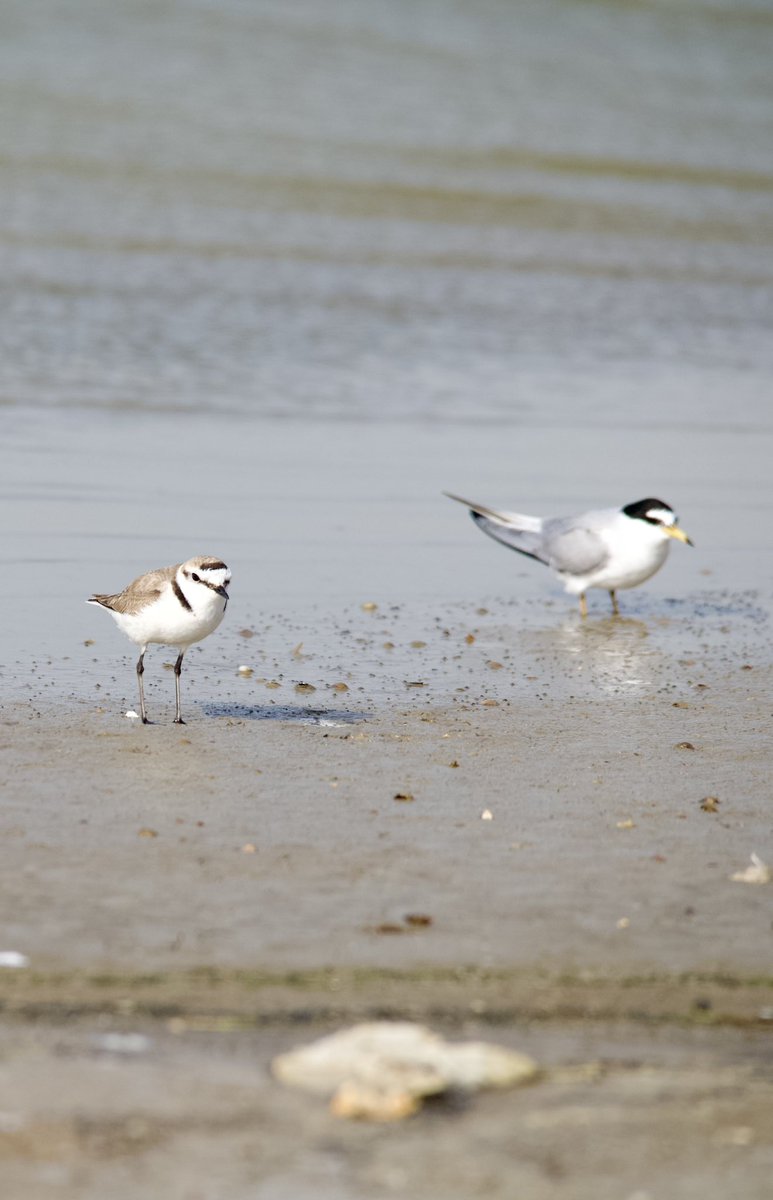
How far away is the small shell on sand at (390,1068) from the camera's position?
335 cm

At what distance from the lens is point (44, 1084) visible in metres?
3.44

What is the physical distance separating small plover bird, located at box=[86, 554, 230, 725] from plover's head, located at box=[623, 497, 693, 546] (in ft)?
10.3

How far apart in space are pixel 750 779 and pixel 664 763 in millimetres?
321

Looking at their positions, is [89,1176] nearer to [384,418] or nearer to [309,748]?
[309,748]

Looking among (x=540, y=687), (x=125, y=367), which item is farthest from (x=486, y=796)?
(x=125, y=367)

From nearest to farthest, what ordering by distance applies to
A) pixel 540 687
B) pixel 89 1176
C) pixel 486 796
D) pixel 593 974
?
pixel 89 1176 → pixel 593 974 → pixel 486 796 → pixel 540 687

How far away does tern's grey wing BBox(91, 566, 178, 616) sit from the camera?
20.4ft

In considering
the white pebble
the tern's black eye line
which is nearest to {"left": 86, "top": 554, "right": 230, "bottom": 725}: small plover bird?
the white pebble

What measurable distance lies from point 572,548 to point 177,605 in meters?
3.07

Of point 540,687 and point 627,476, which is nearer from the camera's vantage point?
point 540,687

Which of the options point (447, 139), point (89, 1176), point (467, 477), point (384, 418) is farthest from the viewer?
point (447, 139)

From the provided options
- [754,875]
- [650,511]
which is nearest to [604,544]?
[650,511]

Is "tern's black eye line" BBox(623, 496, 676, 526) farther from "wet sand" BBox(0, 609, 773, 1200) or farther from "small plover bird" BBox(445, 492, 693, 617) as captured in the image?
"wet sand" BBox(0, 609, 773, 1200)

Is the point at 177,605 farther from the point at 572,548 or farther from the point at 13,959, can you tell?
the point at 572,548
